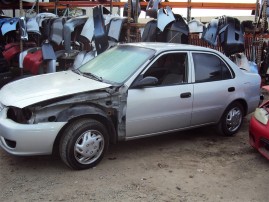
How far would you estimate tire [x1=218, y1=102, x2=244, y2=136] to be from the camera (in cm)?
569

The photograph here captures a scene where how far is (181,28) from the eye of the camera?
24.6 ft

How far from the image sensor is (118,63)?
498 cm

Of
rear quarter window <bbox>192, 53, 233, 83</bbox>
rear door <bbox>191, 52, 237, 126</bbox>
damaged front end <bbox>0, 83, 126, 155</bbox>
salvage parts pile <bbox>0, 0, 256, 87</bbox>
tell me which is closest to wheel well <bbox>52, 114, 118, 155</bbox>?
damaged front end <bbox>0, 83, 126, 155</bbox>

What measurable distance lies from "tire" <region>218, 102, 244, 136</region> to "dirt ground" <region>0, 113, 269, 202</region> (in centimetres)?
45

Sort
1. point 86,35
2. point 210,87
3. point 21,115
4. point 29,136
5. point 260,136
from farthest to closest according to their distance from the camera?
point 86,35
point 210,87
point 260,136
point 21,115
point 29,136

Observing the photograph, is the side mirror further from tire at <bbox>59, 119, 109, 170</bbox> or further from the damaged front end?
tire at <bbox>59, 119, 109, 170</bbox>

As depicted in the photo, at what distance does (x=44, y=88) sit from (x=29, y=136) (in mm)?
705

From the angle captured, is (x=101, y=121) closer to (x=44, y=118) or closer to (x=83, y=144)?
(x=83, y=144)

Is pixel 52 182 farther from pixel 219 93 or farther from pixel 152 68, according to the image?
pixel 219 93

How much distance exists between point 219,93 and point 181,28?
2.54 metres

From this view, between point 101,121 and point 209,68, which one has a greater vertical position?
point 209,68

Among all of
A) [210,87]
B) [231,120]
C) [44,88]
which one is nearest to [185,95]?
[210,87]

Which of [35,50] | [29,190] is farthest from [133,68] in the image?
[35,50]

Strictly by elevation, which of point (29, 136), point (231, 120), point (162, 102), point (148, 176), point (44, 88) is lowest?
point (148, 176)
